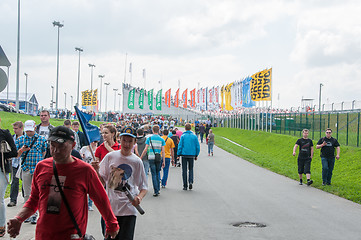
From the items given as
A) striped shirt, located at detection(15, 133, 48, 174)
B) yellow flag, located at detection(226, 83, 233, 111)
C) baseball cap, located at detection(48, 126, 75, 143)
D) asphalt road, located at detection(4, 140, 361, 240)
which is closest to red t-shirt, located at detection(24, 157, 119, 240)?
baseball cap, located at detection(48, 126, 75, 143)

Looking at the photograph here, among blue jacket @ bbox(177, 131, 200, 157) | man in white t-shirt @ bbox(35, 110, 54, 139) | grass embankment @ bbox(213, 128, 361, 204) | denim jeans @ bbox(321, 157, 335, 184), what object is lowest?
grass embankment @ bbox(213, 128, 361, 204)

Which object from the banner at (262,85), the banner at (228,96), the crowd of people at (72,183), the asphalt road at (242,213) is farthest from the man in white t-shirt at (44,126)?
the banner at (228,96)

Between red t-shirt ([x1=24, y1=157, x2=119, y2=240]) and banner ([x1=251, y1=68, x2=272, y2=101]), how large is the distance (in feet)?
122

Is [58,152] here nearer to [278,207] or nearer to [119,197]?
[119,197]

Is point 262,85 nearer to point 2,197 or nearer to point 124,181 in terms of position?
point 2,197

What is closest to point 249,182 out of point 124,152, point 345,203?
point 345,203

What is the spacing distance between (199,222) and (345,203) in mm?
4657

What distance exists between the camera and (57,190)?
3.60 metres

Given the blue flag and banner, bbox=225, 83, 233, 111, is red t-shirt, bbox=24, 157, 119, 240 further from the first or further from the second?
banner, bbox=225, 83, 233, 111

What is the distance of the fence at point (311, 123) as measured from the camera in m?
23.9

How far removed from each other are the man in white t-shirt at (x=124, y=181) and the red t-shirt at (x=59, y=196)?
4.68 feet

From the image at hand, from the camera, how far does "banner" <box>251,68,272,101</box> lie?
40.0 meters

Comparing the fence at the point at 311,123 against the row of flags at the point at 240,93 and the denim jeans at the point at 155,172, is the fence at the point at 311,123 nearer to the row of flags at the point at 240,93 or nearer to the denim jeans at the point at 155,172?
the row of flags at the point at 240,93

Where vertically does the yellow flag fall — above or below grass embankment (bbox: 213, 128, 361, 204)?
above
